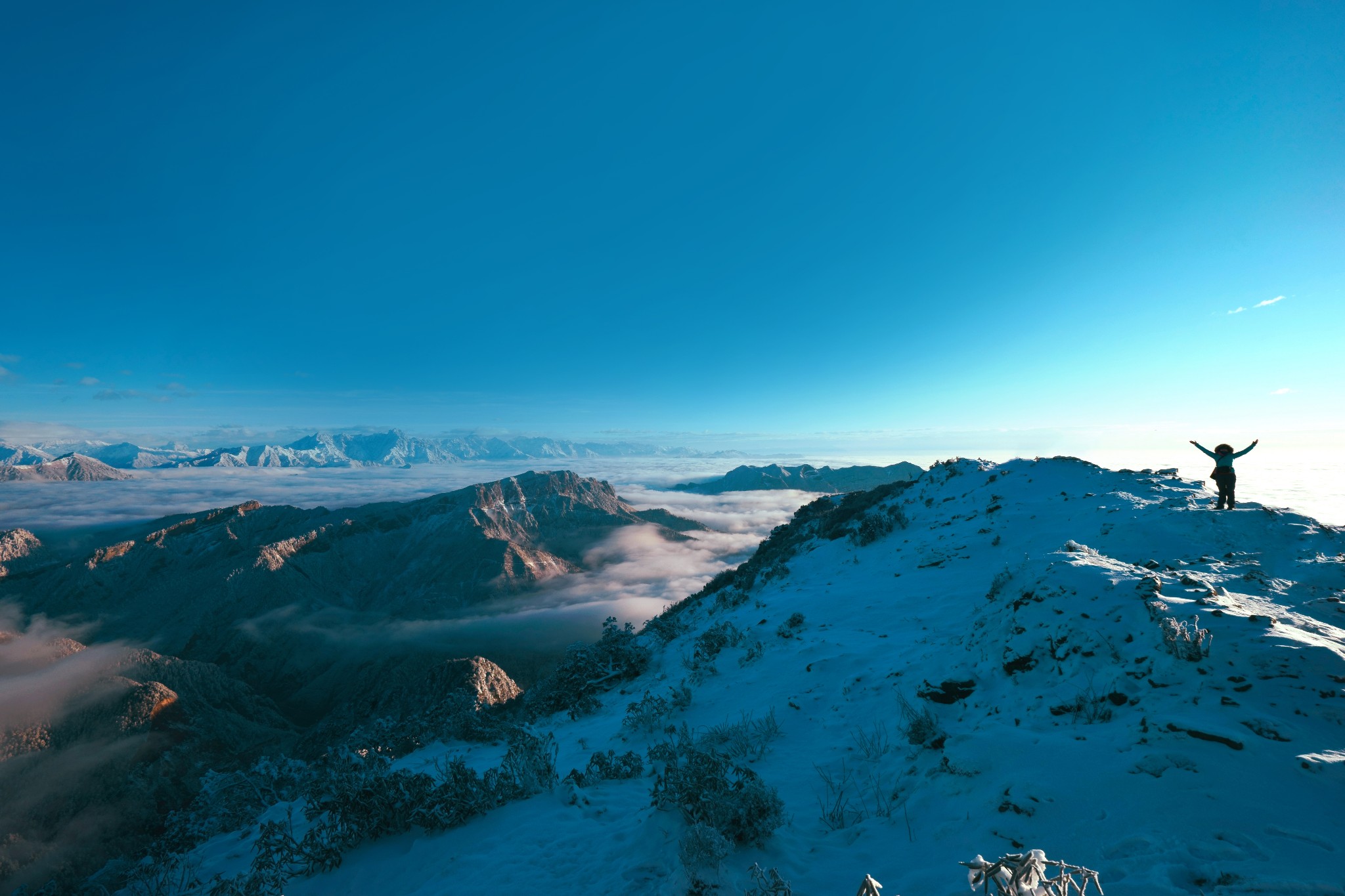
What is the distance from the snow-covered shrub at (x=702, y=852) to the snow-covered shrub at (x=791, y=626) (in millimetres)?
7577

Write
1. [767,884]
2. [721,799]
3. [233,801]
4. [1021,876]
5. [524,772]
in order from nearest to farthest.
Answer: [1021,876] < [767,884] < [721,799] < [524,772] < [233,801]

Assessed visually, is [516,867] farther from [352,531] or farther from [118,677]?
[352,531]

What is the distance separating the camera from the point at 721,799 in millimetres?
4652

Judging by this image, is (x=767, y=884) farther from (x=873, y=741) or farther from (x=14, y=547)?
(x=14, y=547)

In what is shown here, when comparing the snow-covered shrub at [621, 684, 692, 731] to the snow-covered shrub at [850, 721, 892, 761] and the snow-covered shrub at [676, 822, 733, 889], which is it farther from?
the snow-covered shrub at [676, 822, 733, 889]

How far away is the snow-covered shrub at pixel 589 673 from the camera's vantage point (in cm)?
1336

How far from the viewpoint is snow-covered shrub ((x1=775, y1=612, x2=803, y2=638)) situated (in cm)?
1140

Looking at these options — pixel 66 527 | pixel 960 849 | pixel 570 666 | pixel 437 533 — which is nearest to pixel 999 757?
pixel 960 849

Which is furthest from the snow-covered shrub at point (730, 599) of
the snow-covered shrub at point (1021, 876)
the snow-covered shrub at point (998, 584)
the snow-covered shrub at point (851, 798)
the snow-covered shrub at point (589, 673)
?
the snow-covered shrub at point (1021, 876)

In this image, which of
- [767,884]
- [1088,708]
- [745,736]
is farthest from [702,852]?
[1088,708]

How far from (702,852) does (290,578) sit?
148m

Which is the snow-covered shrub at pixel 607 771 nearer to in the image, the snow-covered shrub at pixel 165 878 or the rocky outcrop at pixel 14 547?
the snow-covered shrub at pixel 165 878

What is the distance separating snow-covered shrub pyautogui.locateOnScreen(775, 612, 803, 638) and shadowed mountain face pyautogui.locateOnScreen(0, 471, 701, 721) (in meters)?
93.5

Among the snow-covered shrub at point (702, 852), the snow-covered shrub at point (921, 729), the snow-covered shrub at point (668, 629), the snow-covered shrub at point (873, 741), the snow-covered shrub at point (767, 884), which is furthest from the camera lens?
the snow-covered shrub at point (668, 629)
